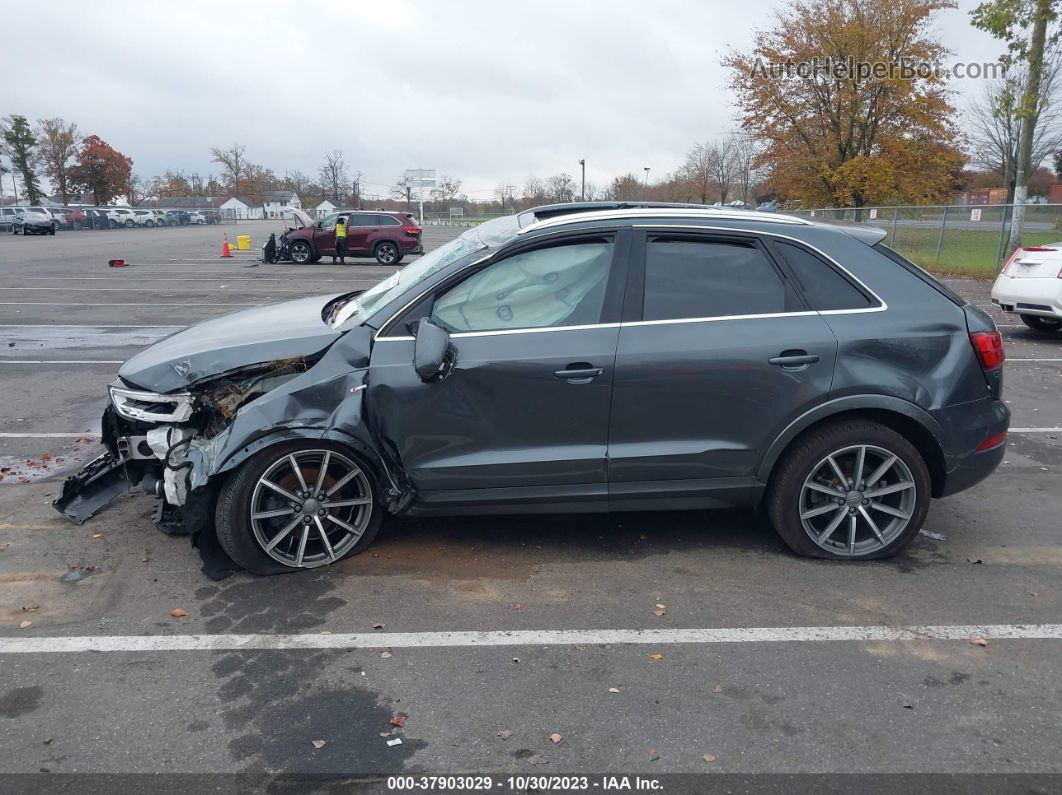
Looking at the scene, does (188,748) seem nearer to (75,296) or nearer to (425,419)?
(425,419)

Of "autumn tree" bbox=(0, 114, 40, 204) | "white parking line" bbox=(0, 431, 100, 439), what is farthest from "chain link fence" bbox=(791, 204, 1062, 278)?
"autumn tree" bbox=(0, 114, 40, 204)

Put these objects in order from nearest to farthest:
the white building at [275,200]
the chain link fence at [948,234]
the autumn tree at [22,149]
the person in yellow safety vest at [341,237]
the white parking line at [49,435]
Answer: the white parking line at [49,435] → the chain link fence at [948,234] → the person in yellow safety vest at [341,237] → the autumn tree at [22,149] → the white building at [275,200]

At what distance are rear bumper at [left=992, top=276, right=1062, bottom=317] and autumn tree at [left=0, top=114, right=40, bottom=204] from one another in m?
82.3

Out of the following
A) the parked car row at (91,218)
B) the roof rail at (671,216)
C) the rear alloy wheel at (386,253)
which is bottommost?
the rear alloy wheel at (386,253)

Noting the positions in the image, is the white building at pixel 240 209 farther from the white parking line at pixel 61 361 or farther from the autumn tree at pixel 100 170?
the white parking line at pixel 61 361

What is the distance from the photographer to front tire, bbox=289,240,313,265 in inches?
1043

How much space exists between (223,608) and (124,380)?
1.45m

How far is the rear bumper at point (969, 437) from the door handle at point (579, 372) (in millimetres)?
1758

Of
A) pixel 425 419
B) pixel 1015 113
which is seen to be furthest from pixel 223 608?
pixel 1015 113

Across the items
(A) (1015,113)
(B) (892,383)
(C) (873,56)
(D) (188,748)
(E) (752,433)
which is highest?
(C) (873,56)

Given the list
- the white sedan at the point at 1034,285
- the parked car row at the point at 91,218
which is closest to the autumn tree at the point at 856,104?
the white sedan at the point at 1034,285

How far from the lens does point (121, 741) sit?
9.78 feet

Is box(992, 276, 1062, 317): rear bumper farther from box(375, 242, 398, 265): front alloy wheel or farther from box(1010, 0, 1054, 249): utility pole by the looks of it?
box(375, 242, 398, 265): front alloy wheel

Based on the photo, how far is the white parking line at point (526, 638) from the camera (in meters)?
3.60
